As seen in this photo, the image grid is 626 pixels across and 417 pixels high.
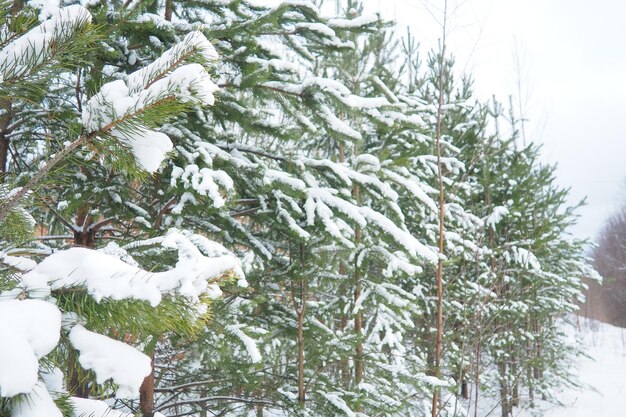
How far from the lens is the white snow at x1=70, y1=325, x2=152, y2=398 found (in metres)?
1.00

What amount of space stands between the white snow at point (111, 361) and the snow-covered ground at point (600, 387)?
9601 millimetres

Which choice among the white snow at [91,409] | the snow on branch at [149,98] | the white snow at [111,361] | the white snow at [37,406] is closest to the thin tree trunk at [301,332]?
the snow on branch at [149,98]

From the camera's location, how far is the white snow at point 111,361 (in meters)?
1.00

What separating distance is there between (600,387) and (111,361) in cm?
1968

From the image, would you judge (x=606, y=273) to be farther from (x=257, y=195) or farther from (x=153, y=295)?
(x=153, y=295)

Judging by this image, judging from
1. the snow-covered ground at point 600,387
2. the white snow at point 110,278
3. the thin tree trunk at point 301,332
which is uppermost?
the white snow at point 110,278

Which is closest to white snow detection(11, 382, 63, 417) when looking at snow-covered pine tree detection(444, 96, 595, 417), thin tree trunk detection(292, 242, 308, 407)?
thin tree trunk detection(292, 242, 308, 407)

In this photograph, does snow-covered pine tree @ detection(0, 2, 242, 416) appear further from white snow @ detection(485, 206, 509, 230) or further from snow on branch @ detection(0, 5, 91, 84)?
white snow @ detection(485, 206, 509, 230)

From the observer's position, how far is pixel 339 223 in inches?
182

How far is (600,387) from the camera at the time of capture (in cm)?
1627

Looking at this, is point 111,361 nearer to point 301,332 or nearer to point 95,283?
point 95,283

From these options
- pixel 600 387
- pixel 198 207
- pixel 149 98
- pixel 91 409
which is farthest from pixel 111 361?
pixel 600 387

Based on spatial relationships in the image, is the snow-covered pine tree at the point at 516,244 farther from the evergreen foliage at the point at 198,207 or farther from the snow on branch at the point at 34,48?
the snow on branch at the point at 34,48

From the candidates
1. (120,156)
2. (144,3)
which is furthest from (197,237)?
(144,3)
